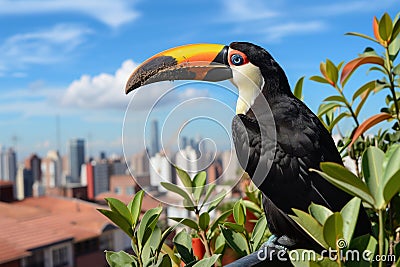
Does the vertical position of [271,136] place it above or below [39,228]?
above

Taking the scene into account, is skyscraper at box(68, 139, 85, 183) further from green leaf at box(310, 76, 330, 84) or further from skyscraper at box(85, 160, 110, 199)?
green leaf at box(310, 76, 330, 84)

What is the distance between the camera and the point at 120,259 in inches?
24.8

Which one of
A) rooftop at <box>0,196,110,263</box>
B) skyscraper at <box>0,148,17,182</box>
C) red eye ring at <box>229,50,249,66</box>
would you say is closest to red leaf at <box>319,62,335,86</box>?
red eye ring at <box>229,50,249,66</box>

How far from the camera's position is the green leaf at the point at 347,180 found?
48 centimetres

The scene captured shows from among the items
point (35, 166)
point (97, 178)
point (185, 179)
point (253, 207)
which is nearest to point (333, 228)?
point (185, 179)

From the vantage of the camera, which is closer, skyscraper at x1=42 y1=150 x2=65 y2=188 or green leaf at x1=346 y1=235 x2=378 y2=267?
green leaf at x1=346 y1=235 x2=378 y2=267

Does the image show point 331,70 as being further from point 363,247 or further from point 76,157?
point 76,157

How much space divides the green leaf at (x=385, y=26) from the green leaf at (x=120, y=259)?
29.2 inches

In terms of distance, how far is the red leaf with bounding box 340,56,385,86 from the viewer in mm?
1090

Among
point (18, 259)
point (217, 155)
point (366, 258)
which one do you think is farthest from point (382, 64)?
point (18, 259)

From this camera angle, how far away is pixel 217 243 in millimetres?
920

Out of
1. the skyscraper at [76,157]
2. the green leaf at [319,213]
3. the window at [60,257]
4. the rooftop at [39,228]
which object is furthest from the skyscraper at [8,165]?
the green leaf at [319,213]

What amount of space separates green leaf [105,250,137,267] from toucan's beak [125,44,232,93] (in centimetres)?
38

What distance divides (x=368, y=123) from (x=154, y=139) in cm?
51
